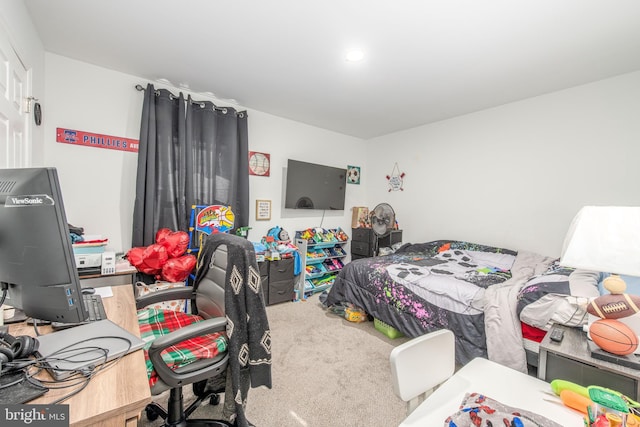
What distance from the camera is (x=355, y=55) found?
2168 millimetres

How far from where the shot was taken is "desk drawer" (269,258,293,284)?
3302 millimetres

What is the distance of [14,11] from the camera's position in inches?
59.6

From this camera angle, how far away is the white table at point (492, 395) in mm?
895

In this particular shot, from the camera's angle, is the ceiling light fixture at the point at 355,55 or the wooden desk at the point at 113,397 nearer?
the wooden desk at the point at 113,397

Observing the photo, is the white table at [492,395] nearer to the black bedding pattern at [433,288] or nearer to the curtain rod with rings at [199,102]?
the black bedding pattern at [433,288]

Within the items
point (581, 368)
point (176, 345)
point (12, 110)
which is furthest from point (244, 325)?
point (12, 110)

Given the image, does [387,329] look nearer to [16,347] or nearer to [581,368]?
[581,368]

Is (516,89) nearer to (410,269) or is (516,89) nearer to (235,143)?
(410,269)

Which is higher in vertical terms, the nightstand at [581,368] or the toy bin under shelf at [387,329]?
the nightstand at [581,368]

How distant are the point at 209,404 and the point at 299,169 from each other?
2790mm

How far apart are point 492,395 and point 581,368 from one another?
0.51 metres

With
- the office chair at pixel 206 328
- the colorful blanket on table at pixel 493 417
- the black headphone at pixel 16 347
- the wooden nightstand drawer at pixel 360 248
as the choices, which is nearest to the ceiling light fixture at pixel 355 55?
the office chair at pixel 206 328

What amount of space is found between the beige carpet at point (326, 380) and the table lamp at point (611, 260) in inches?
44.7
